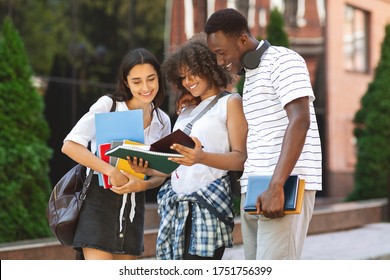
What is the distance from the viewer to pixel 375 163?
18.1 m

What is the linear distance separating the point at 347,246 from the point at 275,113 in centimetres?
854

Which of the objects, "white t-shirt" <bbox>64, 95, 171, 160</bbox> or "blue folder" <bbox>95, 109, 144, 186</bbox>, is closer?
"blue folder" <bbox>95, 109, 144, 186</bbox>

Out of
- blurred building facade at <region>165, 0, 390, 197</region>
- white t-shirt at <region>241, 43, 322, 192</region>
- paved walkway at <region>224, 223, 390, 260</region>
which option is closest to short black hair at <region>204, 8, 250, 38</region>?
white t-shirt at <region>241, 43, 322, 192</region>

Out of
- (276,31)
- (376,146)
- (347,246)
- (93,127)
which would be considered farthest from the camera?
(376,146)

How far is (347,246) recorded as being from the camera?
12.3 metres

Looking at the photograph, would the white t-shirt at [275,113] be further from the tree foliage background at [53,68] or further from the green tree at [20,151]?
the tree foliage background at [53,68]

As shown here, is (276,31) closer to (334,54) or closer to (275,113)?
(334,54)

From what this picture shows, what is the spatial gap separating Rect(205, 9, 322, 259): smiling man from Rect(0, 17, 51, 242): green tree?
6164 millimetres

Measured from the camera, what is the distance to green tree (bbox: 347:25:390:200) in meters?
18.1

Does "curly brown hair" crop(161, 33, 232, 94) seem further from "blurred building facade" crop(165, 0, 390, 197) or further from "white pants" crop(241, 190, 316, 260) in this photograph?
"blurred building facade" crop(165, 0, 390, 197)

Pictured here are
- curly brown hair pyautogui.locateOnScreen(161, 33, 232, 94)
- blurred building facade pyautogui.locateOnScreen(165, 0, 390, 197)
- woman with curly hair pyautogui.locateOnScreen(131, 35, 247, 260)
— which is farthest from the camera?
blurred building facade pyautogui.locateOnScreen(165, 0, 390, 197)

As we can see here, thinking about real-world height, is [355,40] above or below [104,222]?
above

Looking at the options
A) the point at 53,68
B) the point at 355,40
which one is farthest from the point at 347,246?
the point at 355,40

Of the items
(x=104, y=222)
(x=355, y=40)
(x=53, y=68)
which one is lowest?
(x=104, y=222)
